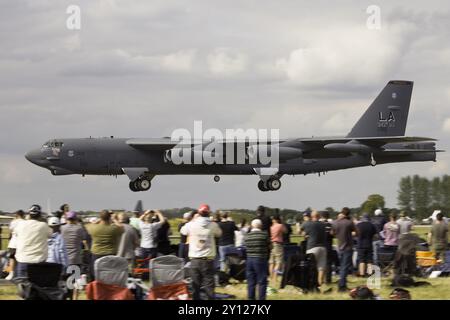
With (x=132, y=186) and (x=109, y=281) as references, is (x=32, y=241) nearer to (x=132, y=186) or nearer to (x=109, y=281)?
(x=109, y=281)

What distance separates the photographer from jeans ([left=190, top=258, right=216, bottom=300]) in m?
13.7

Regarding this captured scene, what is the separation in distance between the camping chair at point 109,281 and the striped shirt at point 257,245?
2.40 meters

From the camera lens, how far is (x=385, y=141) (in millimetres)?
39344

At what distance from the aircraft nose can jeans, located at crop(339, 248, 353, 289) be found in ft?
78.0

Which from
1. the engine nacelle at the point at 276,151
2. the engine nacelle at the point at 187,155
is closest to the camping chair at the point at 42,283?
the engine nacelle at the point at 187,155

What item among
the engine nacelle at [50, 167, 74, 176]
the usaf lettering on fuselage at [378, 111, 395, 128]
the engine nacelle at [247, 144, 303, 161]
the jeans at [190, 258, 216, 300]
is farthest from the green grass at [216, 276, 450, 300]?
the usaf lettering on fuselage at [378, 111, 395, 128]

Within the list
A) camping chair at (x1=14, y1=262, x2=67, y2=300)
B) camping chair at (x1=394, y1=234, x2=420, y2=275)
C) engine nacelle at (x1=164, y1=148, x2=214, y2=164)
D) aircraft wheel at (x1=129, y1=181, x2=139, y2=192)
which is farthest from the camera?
aircraft wheel at (x1=129, y1=181, x2=139, y2=192)

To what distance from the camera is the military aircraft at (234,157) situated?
3816 centimetres

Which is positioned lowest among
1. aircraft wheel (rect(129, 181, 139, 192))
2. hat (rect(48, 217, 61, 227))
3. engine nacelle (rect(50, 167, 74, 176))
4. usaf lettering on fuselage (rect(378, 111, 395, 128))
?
hat (rect(48, 217, 61, 227))

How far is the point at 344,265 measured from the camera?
16875 millimetres

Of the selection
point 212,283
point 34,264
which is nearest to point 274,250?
point 212,283

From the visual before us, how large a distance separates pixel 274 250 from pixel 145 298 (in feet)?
18.1

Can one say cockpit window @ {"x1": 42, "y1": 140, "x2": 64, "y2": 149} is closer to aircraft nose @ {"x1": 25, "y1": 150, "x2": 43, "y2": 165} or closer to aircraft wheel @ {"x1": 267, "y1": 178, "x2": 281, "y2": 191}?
aircraft nose @ {"x1": 25, "y1": 150, "x2": 43, "y2": 165}

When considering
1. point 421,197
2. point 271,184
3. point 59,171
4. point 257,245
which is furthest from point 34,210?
point 421,197
